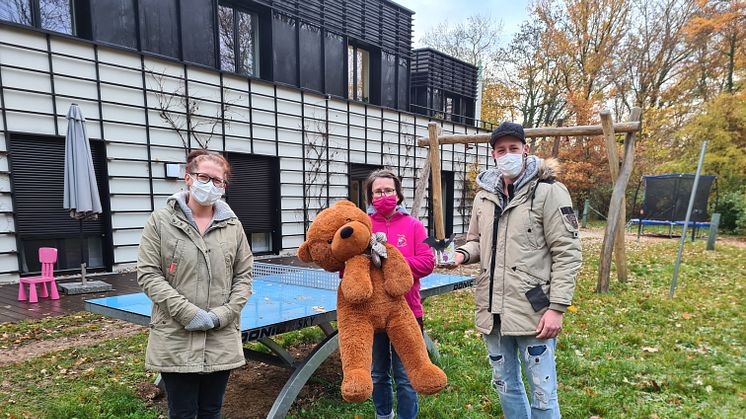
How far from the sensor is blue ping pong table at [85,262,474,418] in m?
2.87

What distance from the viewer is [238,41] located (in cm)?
1110

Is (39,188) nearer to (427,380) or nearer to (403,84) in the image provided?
(427,380)

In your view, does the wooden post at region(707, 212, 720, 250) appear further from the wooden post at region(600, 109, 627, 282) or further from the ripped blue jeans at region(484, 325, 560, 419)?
the ripped blue jeans at region(484, 325, 560, 419)

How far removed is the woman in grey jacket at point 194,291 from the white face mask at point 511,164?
63.5 inches

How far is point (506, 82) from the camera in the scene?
84.9ft

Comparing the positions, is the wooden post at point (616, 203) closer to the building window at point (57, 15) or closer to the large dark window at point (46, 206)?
the large dark window at point (46, 206)

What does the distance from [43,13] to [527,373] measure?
10288mm

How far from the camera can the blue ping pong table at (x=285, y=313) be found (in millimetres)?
2867

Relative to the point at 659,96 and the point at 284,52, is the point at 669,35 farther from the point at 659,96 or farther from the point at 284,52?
the point at 284,52

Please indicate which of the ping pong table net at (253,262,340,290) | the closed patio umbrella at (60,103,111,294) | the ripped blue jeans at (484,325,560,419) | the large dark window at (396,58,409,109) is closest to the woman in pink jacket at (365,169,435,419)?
the ripped blue jeans at (484,325,560,419)

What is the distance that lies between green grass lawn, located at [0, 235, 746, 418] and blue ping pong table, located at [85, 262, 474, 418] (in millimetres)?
511

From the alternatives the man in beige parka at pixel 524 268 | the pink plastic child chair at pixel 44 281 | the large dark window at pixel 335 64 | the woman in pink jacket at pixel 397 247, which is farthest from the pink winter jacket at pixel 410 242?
the large dark window at pixel 335 64

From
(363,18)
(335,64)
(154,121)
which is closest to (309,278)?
(154,121)

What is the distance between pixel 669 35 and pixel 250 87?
22.6 m
